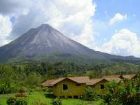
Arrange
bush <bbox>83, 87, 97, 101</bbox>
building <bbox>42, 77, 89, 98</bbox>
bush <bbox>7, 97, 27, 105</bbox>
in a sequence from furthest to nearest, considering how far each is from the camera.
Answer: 1. building <bbox>42, 77, 89, 98</bbox>
2. bush <bbox>83, 87, 97, 101</bbox>
3. bush <bbox>7, 97, 27, 105</bbox>

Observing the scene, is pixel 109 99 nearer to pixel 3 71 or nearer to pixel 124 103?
pixel 124 103

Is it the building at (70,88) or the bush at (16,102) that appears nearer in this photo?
the bush at (16,102)

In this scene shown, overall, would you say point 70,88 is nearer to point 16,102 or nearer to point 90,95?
point 90,95

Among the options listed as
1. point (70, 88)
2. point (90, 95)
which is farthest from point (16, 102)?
point (70, 88)

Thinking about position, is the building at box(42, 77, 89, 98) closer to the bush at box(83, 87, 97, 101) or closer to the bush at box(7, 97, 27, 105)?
the bush at box(83, 87, 97, 101)

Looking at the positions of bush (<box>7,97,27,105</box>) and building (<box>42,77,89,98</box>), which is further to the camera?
building (<box>42,77,89,98</box>)

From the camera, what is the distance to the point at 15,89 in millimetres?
63875

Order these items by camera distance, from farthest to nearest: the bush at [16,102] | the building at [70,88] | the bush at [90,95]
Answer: the building at [70,88], the bush at [90,95], the bush at [16,102]

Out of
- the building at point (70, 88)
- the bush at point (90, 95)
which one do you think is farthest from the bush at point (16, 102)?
the building at point (70, 88)

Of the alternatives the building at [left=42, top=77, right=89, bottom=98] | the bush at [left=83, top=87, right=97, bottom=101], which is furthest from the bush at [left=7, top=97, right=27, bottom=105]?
the building at [left=42, top=77, right=89, bottom=98]

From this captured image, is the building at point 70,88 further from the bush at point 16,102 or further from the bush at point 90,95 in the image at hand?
the bush at point 16,102

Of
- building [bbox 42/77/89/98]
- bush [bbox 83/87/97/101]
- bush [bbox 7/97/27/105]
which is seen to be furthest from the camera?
building [bbox 42/77/89/98]

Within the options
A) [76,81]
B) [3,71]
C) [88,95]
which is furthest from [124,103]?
[3,71]

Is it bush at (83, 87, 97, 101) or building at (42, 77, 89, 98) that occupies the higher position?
building at (42, 77, 89, 98)
